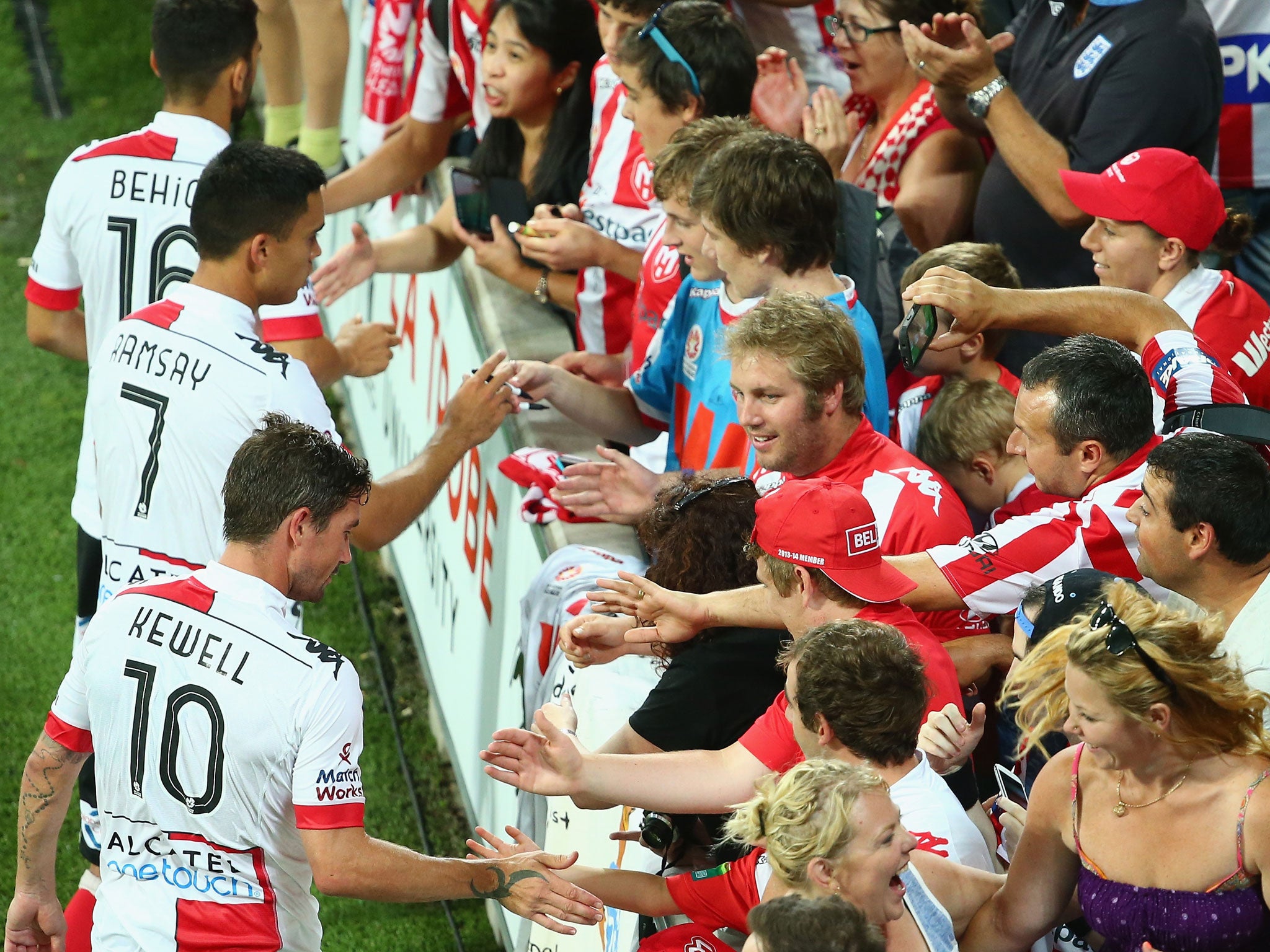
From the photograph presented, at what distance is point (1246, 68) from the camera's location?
4820 mm

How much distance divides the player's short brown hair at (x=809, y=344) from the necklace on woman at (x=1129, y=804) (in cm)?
112

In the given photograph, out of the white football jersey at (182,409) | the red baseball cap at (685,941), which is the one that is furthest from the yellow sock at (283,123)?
the red baseball cap at (685,941)

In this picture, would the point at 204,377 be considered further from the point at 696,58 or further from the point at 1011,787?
the point at 1011,787

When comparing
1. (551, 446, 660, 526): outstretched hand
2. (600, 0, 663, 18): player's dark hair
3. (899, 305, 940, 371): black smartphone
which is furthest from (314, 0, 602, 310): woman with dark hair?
(899, 305, 940, 371): black smartphone

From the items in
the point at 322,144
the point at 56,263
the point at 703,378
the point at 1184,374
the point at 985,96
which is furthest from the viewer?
the point at 322,144

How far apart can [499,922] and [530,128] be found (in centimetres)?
277

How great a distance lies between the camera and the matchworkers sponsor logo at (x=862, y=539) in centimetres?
292

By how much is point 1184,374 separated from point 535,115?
2.82 meters

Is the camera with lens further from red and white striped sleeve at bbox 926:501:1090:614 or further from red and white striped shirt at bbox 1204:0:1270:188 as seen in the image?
red and white striped shirt at bbox 1204:0:1270:188

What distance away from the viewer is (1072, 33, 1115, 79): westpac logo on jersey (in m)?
4.37

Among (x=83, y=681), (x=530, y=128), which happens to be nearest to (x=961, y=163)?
(x=530, y=128)

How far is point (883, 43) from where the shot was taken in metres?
4.70

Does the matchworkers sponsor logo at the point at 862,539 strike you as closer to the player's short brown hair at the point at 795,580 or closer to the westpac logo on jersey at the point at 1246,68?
the player's short brown hair at the point at 795,580

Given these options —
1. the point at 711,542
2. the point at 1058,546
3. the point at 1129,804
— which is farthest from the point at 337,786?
the point at 1058,546
